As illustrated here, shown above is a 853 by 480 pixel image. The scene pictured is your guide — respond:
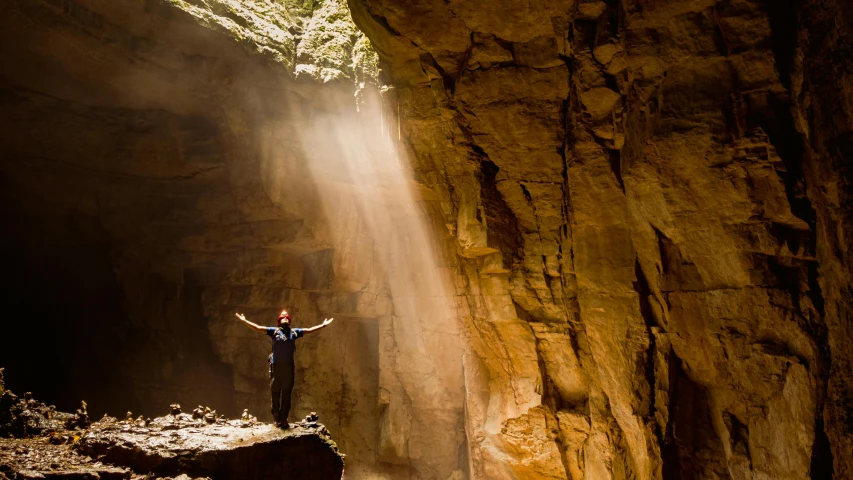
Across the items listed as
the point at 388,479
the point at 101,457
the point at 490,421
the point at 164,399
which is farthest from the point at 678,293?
the point at 164,399

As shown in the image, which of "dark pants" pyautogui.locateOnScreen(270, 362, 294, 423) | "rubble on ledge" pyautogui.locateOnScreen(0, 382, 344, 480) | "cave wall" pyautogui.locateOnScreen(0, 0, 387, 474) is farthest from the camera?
"cave wall" pyautogui.locateOnScreen(0, 0, 387, 474)

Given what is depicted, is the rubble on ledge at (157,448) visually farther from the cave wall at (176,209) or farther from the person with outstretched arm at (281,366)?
the cave wall at (176,209)

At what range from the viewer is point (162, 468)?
17.2 ft

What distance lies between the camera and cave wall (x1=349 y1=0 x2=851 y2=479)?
5762mm

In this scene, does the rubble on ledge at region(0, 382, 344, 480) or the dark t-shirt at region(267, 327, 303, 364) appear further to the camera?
the dark t-shirt at region(267, 327, 303, 364)

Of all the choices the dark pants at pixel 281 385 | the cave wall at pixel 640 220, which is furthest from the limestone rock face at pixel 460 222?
the dark pants at pixel 281 385

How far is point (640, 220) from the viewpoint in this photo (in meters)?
7.46

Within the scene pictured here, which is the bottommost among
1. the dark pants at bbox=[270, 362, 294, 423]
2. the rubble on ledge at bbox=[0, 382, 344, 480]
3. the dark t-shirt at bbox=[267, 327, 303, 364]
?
the rubble on ledge at bbox=[0, 382, 344, 480]

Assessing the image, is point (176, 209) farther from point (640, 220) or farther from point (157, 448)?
point (640, 220)

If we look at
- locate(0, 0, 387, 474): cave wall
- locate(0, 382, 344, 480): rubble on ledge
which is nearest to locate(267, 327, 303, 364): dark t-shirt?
locate(0, 382, 344, 480): rubble on ledge

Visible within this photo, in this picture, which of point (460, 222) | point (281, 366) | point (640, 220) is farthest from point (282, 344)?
point (640, 220)

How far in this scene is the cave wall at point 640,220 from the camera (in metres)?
5.76

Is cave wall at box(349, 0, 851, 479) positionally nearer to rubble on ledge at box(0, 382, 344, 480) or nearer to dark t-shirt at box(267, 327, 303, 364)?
dark t-shirt at box(267, 327, 303, 364)

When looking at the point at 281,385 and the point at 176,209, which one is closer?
the point at 281,385
